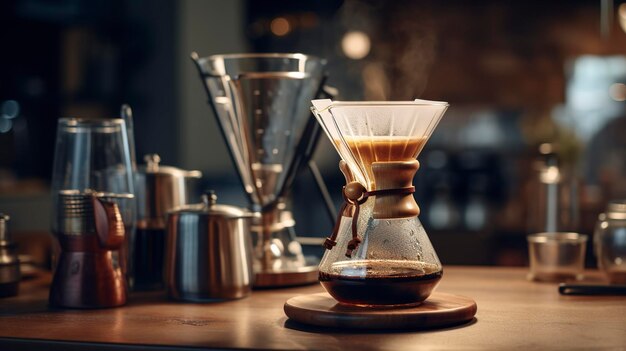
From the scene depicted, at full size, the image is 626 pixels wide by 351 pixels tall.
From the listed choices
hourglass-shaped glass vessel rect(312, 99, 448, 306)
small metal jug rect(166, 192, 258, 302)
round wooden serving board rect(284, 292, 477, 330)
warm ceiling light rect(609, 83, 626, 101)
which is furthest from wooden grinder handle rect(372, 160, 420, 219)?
warm ceiling light rect(609, 83, 626, 101)

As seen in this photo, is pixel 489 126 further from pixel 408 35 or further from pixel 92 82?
pixel 92 82

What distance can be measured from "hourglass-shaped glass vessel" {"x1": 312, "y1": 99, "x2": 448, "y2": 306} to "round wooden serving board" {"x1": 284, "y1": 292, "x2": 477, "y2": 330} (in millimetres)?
22

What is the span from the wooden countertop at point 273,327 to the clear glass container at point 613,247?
0.39ft

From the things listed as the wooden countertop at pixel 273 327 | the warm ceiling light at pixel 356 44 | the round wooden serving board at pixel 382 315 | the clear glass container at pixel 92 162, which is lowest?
the wooden countertop at pixel 273 327

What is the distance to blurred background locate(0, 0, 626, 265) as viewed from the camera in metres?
4.91

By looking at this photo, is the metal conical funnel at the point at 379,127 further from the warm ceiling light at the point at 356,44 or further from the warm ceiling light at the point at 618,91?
the warm ceiling light at the point at 618,91

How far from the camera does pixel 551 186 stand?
1746 millimetres

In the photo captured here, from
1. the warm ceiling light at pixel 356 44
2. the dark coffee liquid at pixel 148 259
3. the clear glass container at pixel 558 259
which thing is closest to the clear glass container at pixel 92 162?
the dark coffee liquid at pixel 148 259

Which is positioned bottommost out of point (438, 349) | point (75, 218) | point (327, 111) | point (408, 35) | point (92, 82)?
point (438, 349)

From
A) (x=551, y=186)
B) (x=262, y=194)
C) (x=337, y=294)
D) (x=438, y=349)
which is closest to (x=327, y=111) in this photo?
(x=337, y=294)

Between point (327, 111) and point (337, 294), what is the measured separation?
234 millimetres

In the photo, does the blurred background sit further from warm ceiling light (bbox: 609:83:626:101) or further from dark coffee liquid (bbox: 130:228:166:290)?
dark coffee liquid (bbox: 130:228:166:290)

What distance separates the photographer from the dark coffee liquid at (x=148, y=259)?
1516mm

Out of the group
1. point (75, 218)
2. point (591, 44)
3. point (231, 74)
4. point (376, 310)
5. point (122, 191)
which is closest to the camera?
point (376, 310)
